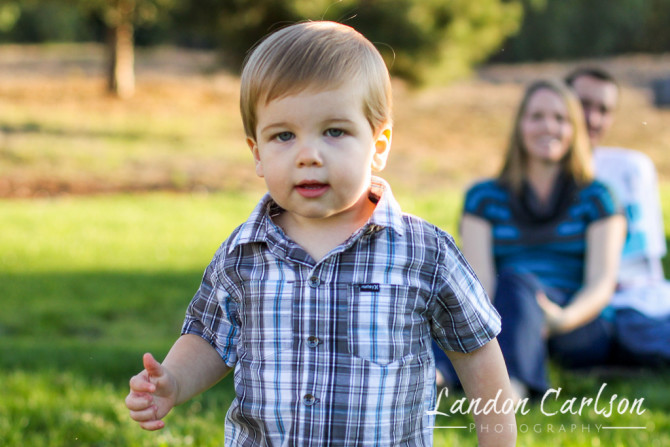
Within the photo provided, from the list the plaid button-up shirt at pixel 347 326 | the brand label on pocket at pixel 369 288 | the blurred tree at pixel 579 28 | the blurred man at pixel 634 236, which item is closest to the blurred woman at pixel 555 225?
the blurred man at pixel 634 236

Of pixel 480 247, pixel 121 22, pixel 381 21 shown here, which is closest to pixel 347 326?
pixel 480 247

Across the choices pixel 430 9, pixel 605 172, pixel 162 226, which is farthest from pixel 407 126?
pixel 605 172

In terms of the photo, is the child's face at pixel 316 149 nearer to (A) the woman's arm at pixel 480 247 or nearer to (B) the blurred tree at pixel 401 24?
(A) the woman's arm at pixel 480 247

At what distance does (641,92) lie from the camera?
20.7 meters

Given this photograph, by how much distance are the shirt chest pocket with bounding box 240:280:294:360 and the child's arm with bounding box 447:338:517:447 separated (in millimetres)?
406

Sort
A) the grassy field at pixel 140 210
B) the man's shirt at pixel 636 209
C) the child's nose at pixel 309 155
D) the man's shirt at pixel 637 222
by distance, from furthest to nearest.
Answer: the man's shirt at pixel 636 209 < the man's shirt at pixel 637 222 < the grassy field at pixel 140 210 < the child's nose at pixel 309 155

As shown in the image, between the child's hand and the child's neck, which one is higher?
the child's neck

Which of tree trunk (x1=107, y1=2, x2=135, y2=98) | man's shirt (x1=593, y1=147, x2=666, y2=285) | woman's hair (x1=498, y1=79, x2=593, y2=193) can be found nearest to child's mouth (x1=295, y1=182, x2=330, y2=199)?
woman's hair (x1=498, y1=79, x2=593, y2=193)

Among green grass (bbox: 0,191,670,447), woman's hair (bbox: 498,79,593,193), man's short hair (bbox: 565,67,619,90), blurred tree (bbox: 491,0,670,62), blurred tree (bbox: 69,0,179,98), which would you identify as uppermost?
blurred tree (bbox: 491,0,670,62)

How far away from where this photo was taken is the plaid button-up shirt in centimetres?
172

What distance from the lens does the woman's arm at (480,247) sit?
405cm

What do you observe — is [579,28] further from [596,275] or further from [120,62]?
[596,275]

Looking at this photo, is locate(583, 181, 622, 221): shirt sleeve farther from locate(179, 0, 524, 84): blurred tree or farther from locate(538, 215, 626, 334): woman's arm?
locate(179, 0, 524, 84): blurred tree

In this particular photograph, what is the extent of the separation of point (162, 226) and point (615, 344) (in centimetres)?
637
